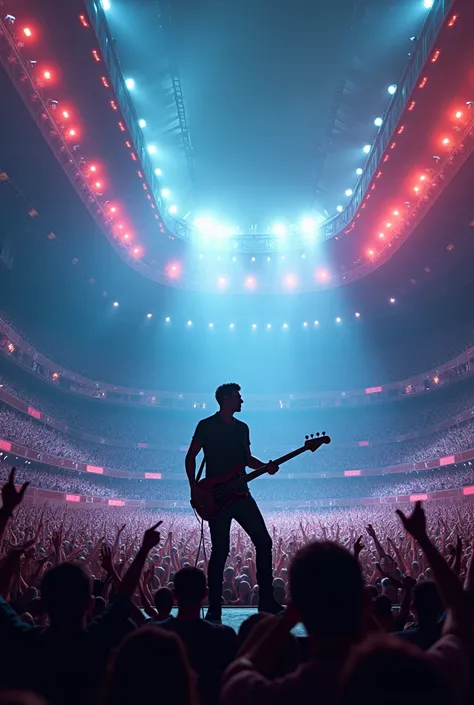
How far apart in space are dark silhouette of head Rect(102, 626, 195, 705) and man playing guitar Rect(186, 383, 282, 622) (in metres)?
3.79

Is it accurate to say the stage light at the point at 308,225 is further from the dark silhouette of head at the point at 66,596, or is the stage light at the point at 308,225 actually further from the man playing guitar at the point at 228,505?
the dark silhouette of head at the point at 66,596

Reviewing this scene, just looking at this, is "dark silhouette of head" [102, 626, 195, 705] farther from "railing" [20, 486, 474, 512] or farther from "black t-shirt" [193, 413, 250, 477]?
"railing" [20, 486, 474, 512]

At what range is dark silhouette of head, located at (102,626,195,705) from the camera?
138 cm

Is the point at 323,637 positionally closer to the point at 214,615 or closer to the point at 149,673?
the point at 149,673

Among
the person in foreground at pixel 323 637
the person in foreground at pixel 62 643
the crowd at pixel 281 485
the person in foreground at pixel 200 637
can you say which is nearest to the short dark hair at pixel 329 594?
the person in foreground at pixel 323 637

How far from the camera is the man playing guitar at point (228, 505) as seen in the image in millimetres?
5109

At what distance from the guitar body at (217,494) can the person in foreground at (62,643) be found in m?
2.75

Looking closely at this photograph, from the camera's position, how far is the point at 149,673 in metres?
1.42

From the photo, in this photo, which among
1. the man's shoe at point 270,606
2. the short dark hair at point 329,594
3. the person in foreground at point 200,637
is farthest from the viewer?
the man's shoe at point 270,606

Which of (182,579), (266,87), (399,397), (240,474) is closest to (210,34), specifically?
(266,87)

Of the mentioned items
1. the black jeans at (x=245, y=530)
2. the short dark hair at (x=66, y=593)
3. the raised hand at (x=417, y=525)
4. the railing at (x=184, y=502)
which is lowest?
the short dark hair at (x=66, y=593)

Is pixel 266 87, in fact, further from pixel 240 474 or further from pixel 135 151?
pixel 240 474

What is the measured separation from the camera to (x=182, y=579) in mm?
3039

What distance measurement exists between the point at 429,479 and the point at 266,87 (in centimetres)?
3006
